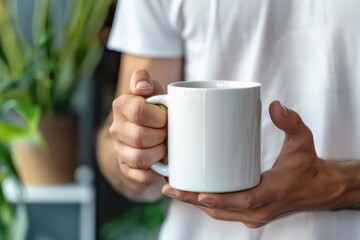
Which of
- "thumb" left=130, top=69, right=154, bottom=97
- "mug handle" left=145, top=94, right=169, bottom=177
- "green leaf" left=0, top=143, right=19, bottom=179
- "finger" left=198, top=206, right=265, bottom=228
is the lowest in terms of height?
"green leaf" left=0, top=143, right=19, bottom=179

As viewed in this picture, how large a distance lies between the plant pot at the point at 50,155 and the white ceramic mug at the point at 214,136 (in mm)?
1033

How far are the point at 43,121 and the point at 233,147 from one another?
1.09 m

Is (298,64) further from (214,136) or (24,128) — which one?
(24,128)

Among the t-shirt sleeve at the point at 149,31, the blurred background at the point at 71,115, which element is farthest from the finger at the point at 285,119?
the blurred background at the point at 71,115

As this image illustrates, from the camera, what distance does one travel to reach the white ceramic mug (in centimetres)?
60

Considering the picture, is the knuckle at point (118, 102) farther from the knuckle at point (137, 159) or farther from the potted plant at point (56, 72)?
the potted plant at point (56, 72)

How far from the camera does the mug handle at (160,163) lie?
0.64 meters

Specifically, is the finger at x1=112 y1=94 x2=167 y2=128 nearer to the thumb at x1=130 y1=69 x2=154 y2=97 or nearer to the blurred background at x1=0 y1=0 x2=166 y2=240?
the thumb at x1=130 y1=69 x2=154 y2=97

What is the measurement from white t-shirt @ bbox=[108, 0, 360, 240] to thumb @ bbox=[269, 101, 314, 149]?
15cm

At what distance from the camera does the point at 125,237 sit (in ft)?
5.56

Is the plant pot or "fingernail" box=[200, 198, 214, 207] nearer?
"fingernail" box=[200, 198, 214, 207]

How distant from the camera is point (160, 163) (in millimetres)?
679

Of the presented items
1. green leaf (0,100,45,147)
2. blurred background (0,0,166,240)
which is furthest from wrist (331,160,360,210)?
blurred background (0,0,166,240)

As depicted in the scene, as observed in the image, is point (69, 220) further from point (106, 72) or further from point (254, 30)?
point (254, 30)
